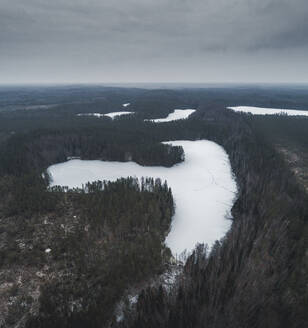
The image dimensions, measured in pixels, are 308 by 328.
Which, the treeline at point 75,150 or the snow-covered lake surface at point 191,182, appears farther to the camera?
the treeline at point 75,150

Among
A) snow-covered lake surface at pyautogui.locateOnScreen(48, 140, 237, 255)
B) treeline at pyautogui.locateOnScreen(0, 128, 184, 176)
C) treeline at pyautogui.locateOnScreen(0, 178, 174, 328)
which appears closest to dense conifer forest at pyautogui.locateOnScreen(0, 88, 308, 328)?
treeline at pyautogui.locateOnScreen(0, 178, 174, 328)

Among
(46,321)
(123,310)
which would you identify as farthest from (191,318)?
(46,321)

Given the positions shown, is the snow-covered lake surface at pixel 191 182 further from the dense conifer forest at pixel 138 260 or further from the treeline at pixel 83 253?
the treeline at pixel 83 253

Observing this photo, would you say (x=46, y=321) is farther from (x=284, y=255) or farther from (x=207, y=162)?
(x=207, y=162)

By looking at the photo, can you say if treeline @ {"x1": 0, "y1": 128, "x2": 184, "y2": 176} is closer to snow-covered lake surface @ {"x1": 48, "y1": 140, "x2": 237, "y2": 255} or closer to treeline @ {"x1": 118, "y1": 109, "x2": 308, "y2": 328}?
snow-covered lake surface @ {"x1": 48, "y1": 140, "x2": 237, "y2": 255}

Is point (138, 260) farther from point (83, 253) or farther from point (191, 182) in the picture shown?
point (191, 182)

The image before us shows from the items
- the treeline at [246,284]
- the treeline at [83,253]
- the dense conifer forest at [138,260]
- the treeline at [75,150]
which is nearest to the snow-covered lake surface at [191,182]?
the dense conifer forest at [138,260]

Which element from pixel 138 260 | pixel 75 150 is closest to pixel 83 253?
pixel 138 260
